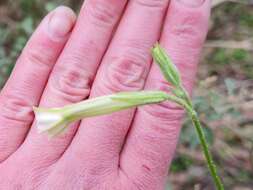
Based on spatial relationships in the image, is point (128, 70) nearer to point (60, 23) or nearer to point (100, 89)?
point (100, 89)

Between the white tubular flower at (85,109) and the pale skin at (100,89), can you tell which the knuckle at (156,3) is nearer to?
the pale skin at (100,89)

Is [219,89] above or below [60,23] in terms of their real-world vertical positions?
below

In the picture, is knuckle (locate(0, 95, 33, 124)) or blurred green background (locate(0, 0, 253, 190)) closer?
knuckle (locate(0, 95, 33, 124))

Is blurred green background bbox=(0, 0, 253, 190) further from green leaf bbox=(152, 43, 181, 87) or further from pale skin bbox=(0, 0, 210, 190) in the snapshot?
green leaf bbox=(152, 43, 181, 87)

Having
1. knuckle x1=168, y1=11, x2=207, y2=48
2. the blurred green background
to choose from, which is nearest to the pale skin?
knuckle x1=168, y1=11, x2=207, y2=48

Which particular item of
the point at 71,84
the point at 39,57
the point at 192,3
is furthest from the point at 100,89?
the point at 192,3

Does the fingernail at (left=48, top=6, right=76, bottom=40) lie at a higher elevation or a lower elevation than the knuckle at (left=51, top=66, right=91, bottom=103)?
higher
